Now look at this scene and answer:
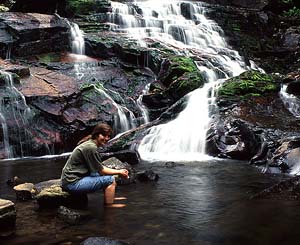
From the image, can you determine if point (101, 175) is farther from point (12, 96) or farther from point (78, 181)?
point (12, 96)

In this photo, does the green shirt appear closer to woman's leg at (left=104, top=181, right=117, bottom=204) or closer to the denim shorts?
the denim shorts

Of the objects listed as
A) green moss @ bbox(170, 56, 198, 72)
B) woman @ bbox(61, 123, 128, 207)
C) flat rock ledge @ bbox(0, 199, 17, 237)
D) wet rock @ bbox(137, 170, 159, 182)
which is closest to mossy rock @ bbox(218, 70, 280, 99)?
green moss @ bbox(170, 56, 198, 72)

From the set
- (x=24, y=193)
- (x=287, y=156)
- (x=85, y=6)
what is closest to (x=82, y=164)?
(x=24, y=193)

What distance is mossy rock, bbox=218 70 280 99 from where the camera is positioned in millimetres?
16234

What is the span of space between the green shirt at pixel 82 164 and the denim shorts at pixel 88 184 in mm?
78

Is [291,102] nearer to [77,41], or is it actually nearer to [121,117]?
[121,117]

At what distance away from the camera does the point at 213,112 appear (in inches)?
609

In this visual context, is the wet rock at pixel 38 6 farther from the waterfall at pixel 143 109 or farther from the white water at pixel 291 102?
the white water at pixel 291 102

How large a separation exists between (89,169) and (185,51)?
14251 millimetres

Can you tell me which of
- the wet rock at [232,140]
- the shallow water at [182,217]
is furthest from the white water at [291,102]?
the shallow water at [182,217]

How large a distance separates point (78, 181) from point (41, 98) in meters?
8.97

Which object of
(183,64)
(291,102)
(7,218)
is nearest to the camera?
(7,218)

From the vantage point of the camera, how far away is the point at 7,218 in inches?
263

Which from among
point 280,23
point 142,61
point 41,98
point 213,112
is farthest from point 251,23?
point 41,98
